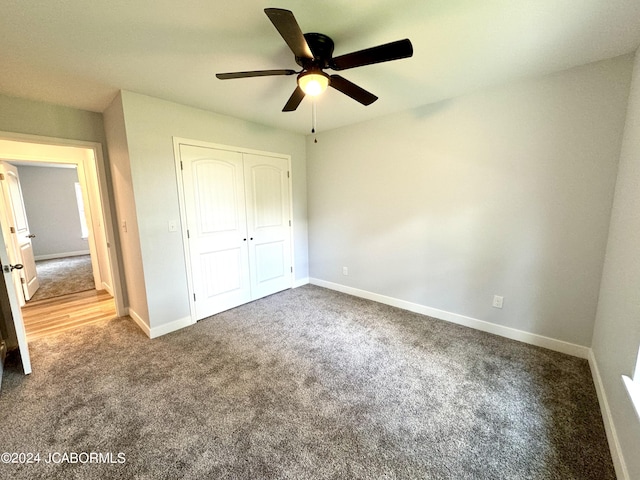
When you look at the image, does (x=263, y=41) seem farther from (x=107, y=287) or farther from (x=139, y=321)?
(x=107, y=287)

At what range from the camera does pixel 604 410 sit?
1.56 m

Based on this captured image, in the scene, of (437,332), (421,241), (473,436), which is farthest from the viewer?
(421,241)

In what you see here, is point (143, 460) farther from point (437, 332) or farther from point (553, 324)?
point (553, 324)

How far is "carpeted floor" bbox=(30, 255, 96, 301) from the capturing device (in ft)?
13.1

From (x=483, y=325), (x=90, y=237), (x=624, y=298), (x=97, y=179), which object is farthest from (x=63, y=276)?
(x=624, y=298)

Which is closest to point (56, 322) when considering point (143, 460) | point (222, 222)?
point (222, 222)

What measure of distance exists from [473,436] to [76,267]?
7.36 metres

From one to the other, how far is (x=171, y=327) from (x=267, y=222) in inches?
67.6

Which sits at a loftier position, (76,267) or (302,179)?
(302,179)

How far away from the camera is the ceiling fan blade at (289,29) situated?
1053 millimetres

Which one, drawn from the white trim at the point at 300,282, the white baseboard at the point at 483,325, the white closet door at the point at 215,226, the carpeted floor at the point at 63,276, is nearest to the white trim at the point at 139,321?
the white closet door at the point at 215,226

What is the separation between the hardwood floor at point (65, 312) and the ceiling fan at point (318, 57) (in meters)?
3.30

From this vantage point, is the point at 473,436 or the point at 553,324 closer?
the point at 473,436

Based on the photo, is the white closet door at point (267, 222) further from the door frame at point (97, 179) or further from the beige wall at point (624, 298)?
the beige wall at point (624, 298)
